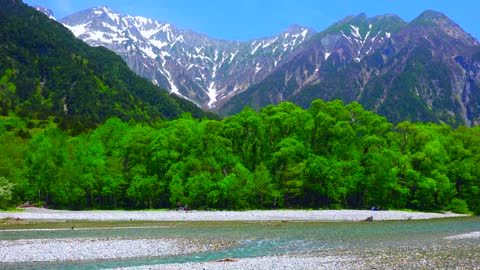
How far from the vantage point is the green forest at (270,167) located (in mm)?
73750

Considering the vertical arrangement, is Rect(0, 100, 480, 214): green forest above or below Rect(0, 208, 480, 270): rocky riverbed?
above

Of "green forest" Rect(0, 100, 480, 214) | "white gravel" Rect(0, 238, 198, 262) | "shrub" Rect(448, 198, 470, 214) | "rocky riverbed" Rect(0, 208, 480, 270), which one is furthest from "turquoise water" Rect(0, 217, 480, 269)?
"shrub" Rect(448, 198, 470, 214)

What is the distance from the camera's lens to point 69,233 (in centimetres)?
4134

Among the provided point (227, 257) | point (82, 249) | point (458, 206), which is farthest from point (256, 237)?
point (458, 206)

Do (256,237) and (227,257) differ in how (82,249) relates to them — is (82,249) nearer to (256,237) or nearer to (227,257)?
(227,257)

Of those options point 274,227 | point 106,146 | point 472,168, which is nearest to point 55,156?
point 106,146

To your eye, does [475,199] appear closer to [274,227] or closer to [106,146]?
[274,227]

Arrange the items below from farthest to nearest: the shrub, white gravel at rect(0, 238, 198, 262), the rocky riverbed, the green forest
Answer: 1. the shrub
2. the green forest
3. white gravel at rect(0, 238, 198, 262)
4. the rocky riverbed

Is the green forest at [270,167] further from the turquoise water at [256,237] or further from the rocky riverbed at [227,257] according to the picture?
the rocky riverbed at [227,257]

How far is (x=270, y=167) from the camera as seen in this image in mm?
78625

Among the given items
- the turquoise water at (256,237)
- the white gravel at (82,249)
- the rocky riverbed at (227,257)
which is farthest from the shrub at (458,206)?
the white gravel at (82,249)

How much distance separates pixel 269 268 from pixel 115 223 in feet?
110

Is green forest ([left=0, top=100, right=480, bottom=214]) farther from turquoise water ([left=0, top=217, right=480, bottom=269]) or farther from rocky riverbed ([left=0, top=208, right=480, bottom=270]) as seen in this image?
→ rocky riverbed ([left=0, top=208, right=480, bottom=270])

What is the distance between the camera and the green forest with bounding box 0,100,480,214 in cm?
7375
